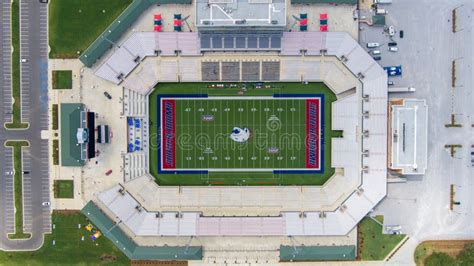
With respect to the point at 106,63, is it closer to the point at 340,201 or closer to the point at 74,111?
the point at 74,111

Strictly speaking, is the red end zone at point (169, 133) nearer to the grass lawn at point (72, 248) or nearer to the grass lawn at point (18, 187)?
the grass lawn at point (72, 248)

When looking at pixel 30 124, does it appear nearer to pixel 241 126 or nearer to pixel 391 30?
pixel 241 126

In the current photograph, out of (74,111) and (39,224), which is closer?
(74,111)

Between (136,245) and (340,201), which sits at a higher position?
(340,201)

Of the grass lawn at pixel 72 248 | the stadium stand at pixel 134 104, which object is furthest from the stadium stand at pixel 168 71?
the grass lawn at pixel 72 248

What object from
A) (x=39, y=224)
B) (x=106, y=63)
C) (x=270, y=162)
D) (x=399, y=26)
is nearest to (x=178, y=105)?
(x=106, y=63)

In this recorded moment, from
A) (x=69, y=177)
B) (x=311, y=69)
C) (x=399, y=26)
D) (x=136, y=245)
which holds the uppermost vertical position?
(x=399, y=26)

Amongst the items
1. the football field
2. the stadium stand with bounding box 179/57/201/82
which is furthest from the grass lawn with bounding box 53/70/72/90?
the stadium stand with bounding box 179/57/201/82
